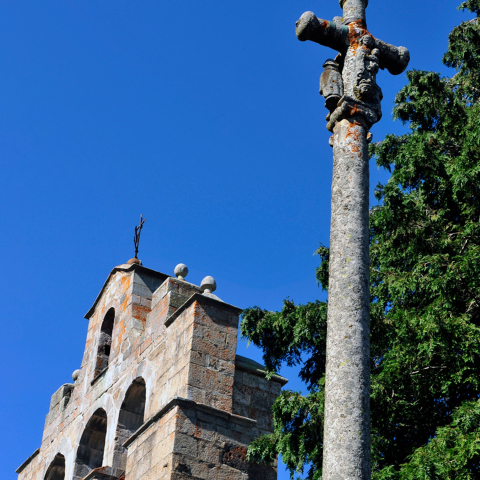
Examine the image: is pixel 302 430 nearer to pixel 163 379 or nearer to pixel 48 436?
pixel 163 379

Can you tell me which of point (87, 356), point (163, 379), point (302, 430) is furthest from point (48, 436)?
point (302, 430)

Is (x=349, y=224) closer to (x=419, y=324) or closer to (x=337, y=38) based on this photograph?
(x=337, y=38)

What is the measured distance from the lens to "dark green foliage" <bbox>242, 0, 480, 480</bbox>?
853cm

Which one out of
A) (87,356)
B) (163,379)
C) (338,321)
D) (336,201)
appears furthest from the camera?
(87,356)

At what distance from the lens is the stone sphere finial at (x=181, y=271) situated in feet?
33.8

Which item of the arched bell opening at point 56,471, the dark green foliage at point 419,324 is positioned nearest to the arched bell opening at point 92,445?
the arched bell opening at point 56,471

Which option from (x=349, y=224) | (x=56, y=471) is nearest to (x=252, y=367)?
(x=56, y=471)

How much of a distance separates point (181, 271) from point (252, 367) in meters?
1.56

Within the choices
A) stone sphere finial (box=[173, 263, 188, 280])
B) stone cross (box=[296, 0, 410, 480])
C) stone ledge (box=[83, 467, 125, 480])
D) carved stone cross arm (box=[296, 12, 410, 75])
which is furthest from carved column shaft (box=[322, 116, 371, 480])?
stone ledge (box=[83, 467, 125, 480])

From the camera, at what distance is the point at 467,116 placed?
423 inches

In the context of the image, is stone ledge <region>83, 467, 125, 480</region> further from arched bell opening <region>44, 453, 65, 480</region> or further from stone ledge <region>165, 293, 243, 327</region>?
arched bell opening <region>44, 453, 65, 480</region>

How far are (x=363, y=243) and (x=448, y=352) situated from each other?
3827mm

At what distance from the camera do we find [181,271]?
10.3 metres

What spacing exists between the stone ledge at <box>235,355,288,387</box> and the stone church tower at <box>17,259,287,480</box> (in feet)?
0.05
